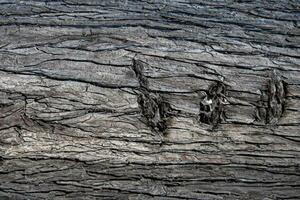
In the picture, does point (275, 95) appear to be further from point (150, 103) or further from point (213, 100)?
point (150, 103)

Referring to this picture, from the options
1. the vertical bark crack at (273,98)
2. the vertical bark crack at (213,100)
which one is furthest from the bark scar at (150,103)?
the vertical bark crack at (273,98)

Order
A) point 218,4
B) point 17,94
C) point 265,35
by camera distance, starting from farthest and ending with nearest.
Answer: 1. point 218,4
2. point 265,35
3. point 17,94

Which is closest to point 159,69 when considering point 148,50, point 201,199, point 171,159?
point 148,50

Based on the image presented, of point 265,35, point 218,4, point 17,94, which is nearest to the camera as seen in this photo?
point 17,94

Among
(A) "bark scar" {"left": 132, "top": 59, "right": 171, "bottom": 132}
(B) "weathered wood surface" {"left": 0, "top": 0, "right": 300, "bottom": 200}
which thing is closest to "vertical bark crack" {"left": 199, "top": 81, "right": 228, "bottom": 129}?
(B) "weathered wood surface" {"left": 0, "top": 0, "right": 300, "bottom": 200}

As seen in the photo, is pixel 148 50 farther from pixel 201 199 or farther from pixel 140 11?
pixel 201 199

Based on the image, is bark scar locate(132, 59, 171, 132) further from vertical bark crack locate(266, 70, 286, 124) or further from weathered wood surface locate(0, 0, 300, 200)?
vertical bark crack locate(266, 70, 286, 124)

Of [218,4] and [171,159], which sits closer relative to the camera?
[171,159]
